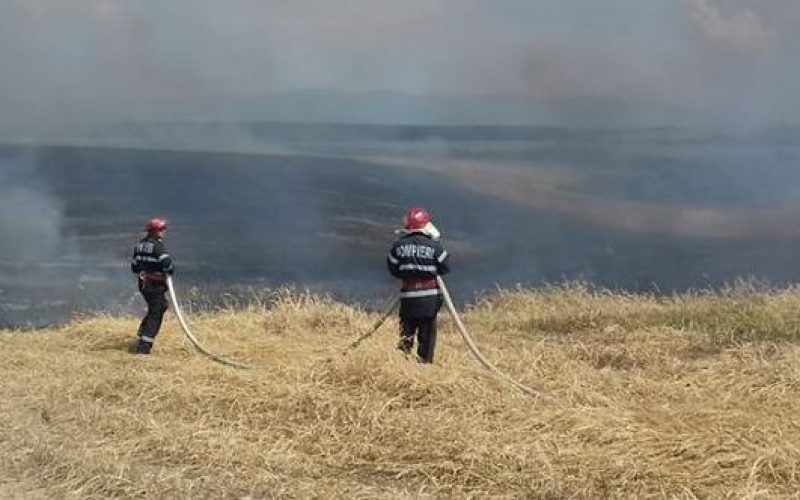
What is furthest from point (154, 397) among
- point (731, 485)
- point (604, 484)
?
point (731, 485)

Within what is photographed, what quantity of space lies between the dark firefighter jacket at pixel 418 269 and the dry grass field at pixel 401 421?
71 cm

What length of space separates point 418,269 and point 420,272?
0.04 meters

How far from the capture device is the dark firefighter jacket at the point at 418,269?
10.1 metres

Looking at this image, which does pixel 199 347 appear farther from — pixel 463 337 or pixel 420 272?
pixel 463 337

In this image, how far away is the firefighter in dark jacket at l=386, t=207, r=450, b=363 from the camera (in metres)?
10.1

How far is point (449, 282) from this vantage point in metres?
55.9

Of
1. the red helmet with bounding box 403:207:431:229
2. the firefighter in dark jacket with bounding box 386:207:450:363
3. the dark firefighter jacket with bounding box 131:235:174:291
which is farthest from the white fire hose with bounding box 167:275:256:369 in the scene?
the red helmet with bounding box 403:207:431:229

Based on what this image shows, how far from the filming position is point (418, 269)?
1015cm

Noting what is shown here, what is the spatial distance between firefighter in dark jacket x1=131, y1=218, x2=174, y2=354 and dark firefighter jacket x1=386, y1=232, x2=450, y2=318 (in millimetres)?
3332

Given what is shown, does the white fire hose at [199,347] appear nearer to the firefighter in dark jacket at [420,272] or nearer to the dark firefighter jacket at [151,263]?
the dark firefighter jacket at [151,263]

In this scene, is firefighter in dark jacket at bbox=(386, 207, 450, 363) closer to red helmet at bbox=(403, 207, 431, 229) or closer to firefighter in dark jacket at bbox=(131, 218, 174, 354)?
red helmet at bbox=(403, 207, 431, 229)

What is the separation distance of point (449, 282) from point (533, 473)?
49.3 m

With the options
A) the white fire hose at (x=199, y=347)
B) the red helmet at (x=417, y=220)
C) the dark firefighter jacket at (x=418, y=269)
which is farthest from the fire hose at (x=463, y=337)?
the red helmet at (x=417, y=220)

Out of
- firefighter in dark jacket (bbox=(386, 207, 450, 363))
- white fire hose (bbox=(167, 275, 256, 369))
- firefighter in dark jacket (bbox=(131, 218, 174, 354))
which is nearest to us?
firefighter in dark jacket (bbox=(386, 207, 450, 363))
